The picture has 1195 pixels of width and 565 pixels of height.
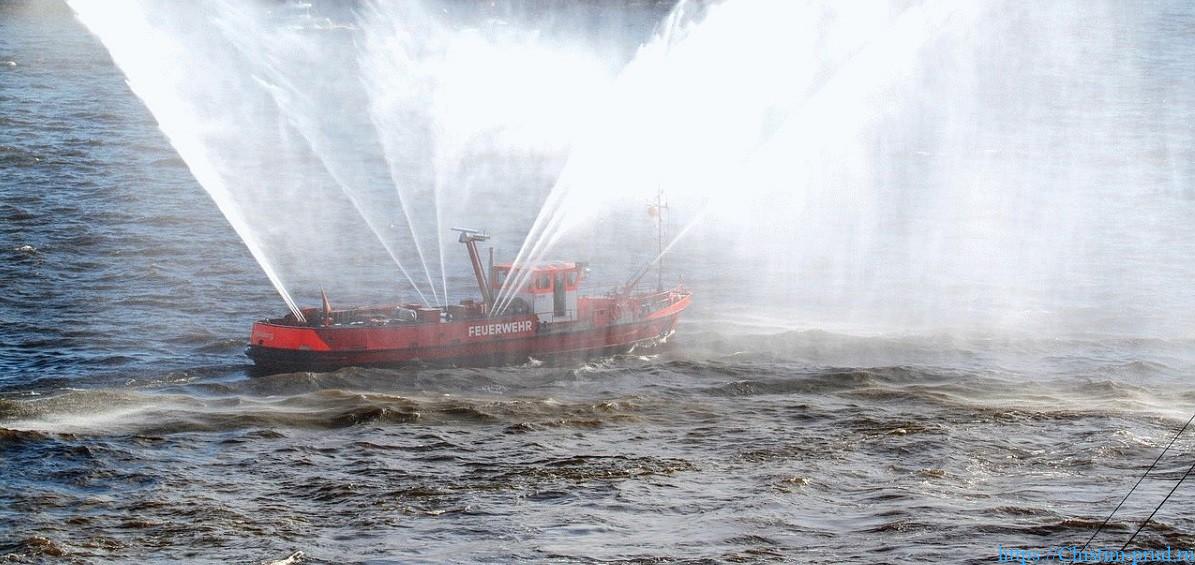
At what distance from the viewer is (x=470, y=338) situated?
4862 cm

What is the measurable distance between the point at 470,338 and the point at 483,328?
1.93 ft

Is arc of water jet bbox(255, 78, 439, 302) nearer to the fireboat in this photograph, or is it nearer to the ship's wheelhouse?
the ship's wheelhouse

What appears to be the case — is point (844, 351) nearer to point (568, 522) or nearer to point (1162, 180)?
point (568, 522)

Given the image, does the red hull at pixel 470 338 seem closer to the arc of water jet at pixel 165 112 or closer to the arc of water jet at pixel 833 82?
the arc of water jet at pixel 165 112

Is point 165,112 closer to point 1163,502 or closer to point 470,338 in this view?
point 470,338

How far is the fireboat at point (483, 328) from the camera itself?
1831 inches

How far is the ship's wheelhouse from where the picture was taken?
50.3 m

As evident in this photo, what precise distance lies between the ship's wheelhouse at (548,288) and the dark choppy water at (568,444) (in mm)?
2470

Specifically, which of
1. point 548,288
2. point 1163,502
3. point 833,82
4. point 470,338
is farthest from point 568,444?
point 833,82

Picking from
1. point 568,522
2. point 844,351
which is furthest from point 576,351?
point 568,522

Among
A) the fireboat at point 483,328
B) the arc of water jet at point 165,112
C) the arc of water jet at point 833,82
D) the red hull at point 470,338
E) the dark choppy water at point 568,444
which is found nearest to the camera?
the dark choppy water at point 568,444

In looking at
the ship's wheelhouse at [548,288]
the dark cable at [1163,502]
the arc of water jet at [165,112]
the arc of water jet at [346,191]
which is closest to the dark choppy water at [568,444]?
the dark cable at [1163,502]

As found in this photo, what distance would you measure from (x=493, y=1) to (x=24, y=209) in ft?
331

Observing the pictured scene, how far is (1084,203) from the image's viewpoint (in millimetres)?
87312
